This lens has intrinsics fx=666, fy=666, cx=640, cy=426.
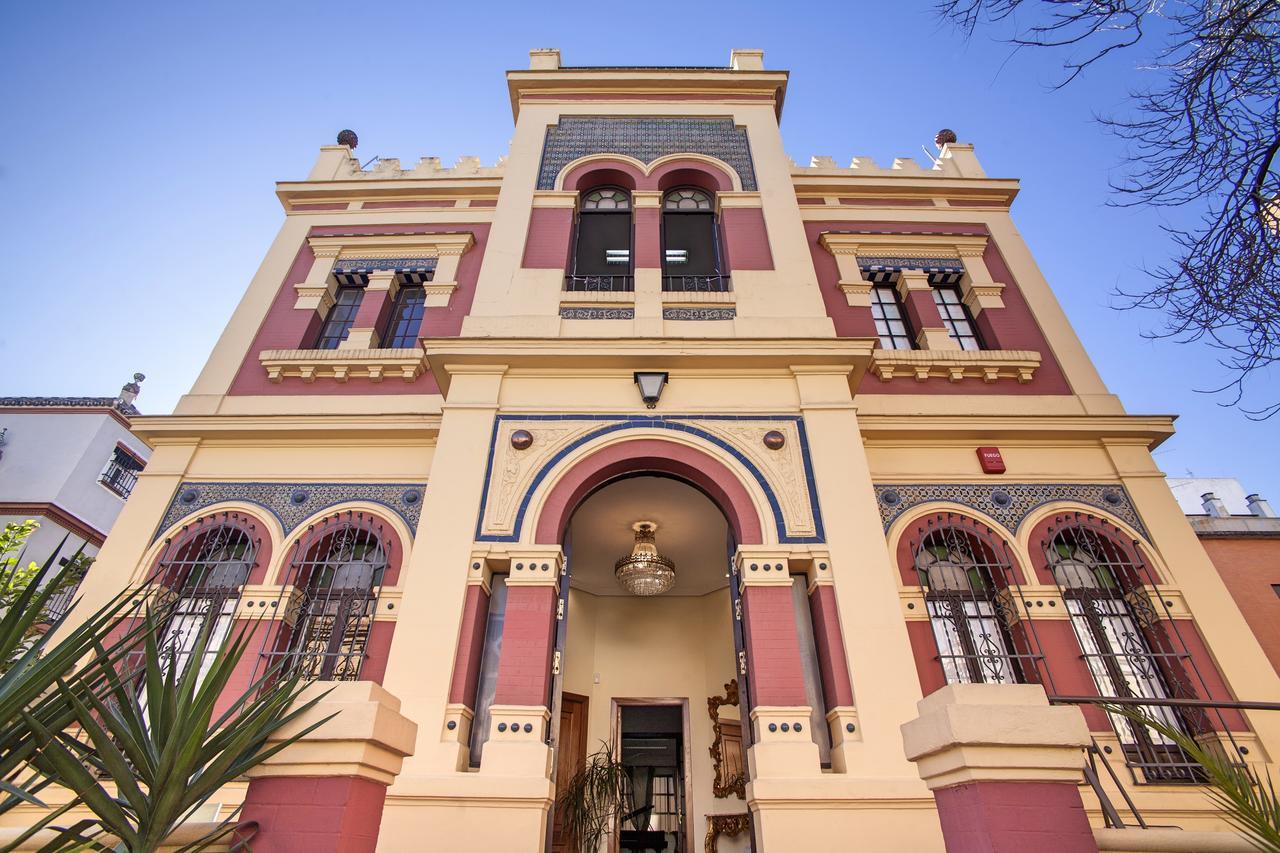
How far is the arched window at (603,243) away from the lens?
7.41 meters

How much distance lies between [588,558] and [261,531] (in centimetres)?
370

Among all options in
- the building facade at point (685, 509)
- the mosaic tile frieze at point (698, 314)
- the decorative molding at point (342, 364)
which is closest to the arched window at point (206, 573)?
the building facade at point (685, 509)

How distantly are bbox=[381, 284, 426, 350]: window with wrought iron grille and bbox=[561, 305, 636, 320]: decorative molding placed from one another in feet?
8.46

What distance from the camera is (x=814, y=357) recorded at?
20.6 ft

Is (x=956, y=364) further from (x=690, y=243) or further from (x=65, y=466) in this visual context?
(x=65, y=466)

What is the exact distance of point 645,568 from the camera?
7516 millimetres

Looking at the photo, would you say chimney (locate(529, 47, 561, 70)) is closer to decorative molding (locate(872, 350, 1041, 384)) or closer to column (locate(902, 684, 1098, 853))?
decorative molding (locate(872, 350, 1041, 384))

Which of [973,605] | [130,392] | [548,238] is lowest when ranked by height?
[973,605]

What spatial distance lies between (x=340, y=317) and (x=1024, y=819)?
8.83 metres

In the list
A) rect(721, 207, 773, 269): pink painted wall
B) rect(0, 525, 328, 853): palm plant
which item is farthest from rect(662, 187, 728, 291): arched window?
rect(0, 525, 328, 853): palm plant

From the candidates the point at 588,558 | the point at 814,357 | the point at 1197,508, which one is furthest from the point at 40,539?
the point at 1197,508

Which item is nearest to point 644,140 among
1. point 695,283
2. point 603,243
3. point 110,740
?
point 603,243

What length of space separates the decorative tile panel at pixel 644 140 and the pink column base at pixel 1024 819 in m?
7.23

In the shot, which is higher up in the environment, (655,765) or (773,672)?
(655,765)
